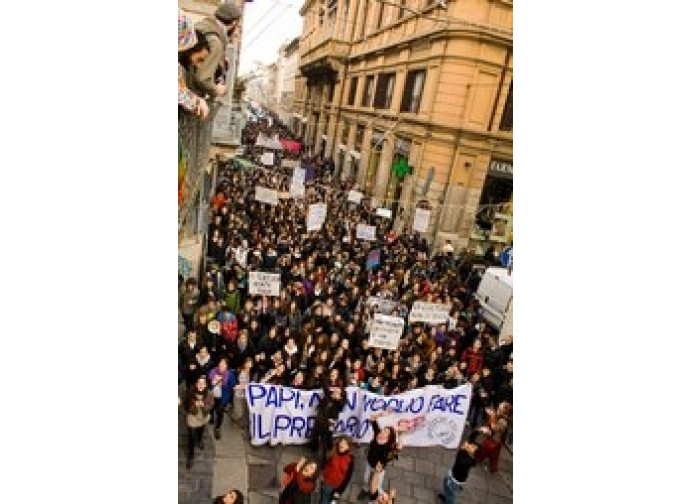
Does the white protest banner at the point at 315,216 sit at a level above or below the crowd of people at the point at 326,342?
above

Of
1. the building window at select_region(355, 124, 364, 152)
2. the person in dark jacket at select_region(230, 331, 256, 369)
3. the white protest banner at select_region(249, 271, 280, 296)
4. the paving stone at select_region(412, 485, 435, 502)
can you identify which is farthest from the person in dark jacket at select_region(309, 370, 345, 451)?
the building window at select_region(355, 124, 364, 152)

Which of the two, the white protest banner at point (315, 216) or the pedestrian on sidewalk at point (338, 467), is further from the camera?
the white protest banner at point (315, 216)

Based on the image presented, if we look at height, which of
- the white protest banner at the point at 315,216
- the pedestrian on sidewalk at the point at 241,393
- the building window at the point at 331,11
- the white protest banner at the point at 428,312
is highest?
the building window at the point at 331,11

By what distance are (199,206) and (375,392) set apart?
6.84 meters

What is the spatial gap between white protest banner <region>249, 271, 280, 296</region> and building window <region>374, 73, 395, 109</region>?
16243 millimetres

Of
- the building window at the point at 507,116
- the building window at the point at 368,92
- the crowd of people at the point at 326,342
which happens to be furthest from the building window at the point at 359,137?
the crowd of people at the point at 326,342

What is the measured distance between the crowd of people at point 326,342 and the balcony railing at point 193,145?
1.65 m

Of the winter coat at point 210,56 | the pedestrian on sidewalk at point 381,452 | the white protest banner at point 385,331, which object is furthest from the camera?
the white protest banner at point 385,331

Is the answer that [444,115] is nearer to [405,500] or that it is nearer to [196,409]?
[405,500]

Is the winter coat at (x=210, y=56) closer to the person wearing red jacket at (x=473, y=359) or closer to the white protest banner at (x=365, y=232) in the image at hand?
the person wearing red jacket at (x=473, y=359)

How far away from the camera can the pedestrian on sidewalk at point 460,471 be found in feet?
21.7

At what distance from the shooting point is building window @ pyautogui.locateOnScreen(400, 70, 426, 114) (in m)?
20.0

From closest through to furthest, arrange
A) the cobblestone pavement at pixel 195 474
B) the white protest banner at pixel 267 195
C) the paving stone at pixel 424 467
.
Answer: the cobblestone pavement at pixel 195 474, the paving stone at pixel 424 467, the white protest banner at pixel 267 195
